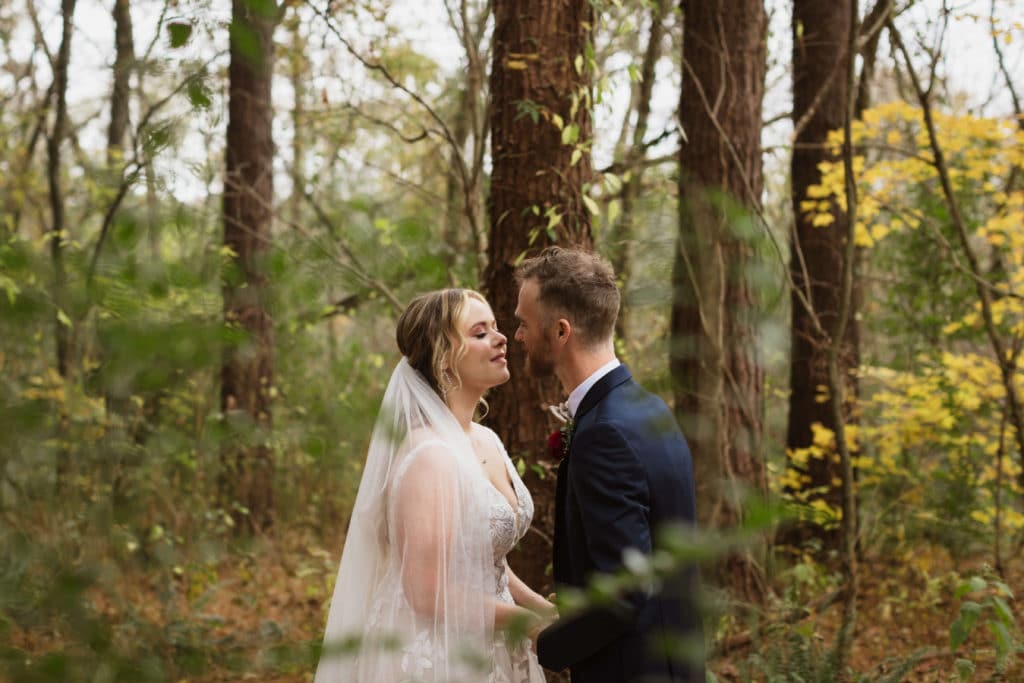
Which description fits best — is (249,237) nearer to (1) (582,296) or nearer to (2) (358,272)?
(2) (358,272)

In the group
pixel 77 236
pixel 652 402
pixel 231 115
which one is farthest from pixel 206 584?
pixel 652 402

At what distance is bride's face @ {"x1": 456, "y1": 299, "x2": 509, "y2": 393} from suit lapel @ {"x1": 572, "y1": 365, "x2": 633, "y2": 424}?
63 cm

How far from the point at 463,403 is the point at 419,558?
25.0 inches

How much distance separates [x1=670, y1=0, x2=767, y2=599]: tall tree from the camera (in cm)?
570

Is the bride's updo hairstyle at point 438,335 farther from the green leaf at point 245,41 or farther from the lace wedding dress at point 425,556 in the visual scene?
the green leaf at point 245,41

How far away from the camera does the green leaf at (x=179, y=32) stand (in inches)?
34.6

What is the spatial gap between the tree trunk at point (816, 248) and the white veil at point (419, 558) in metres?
5.61

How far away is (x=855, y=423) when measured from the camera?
7.58 m

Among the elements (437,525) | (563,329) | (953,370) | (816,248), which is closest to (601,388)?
(563,329)

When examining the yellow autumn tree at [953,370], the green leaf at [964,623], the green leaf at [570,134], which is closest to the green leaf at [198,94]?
the green leaf at [570,134]

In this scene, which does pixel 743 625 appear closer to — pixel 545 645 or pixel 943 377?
pixel 943 377

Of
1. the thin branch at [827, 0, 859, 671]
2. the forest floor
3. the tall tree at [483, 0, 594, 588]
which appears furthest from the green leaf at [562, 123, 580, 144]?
the forest floor

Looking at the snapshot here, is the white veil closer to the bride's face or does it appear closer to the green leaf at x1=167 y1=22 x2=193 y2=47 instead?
the bride's face

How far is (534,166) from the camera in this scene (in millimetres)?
3768
